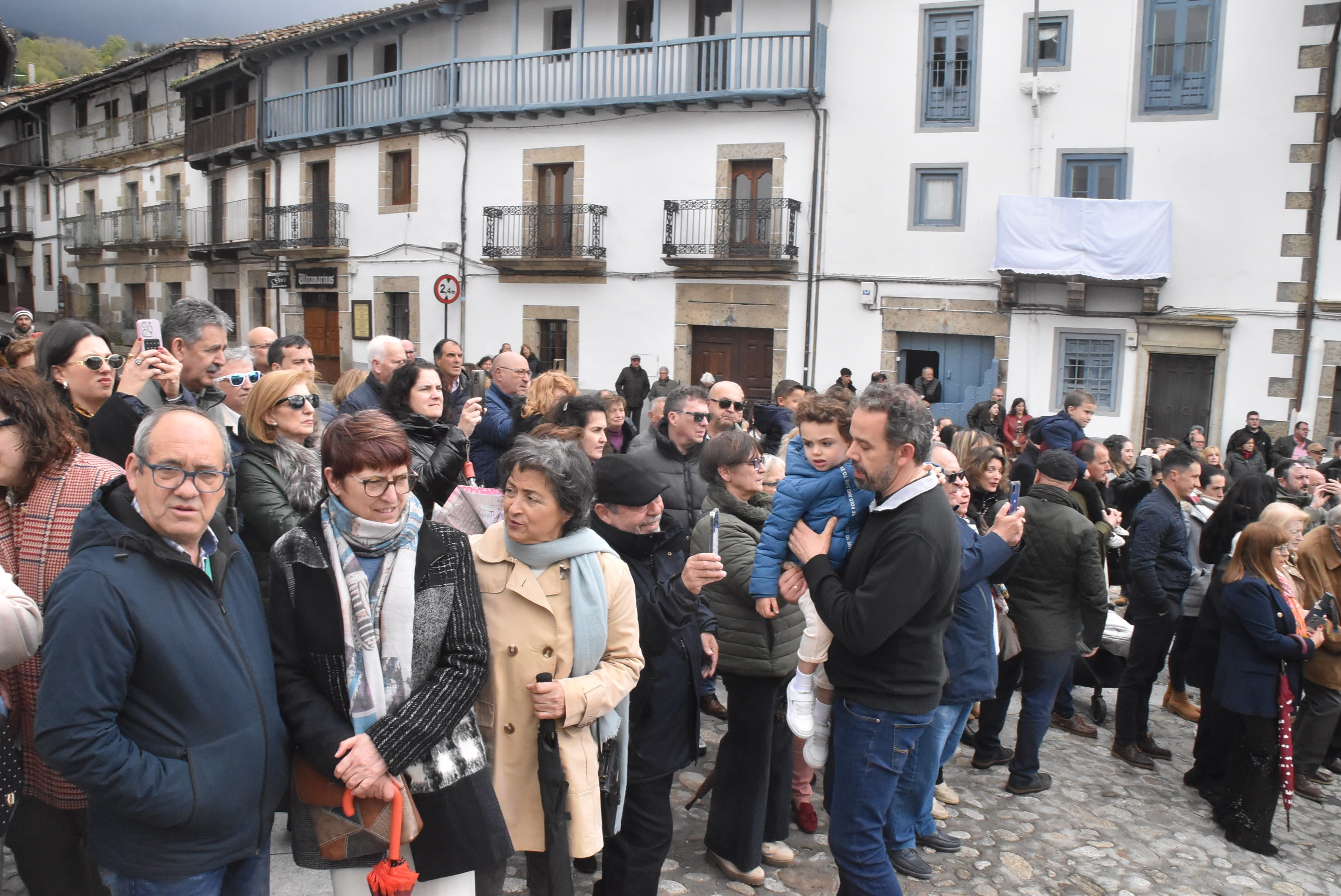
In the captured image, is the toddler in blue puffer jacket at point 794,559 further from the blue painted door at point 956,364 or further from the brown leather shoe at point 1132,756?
the blue painted door at point 956,364

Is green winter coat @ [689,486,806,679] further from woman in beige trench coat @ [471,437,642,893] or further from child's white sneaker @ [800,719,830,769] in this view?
woman in beige trench coat @ [471,437,642,893]

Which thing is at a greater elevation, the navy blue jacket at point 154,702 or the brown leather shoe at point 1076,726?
the navy blue jacket at point 154,702

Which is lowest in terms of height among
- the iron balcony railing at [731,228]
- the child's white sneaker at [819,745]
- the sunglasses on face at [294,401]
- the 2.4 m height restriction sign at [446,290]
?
the child's white sneaker at [819,745]

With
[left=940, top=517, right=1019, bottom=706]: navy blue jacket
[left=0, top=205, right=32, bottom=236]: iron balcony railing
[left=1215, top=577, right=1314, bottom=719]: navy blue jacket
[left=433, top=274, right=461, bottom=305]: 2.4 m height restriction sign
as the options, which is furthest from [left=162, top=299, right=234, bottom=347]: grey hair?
[left=0, top=205, right=32, bottom=236]: iron balcony railing

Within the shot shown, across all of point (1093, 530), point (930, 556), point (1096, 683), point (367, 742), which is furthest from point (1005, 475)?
point (367, 742)

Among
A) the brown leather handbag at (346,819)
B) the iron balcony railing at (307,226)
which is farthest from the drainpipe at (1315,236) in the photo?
the iron balcony railing at (307,226)

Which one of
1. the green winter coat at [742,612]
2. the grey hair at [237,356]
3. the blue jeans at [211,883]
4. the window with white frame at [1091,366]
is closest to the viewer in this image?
the blue jeans at [211,883]

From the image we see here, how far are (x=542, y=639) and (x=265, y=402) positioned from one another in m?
1.48

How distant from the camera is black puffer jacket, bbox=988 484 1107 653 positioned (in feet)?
15.8

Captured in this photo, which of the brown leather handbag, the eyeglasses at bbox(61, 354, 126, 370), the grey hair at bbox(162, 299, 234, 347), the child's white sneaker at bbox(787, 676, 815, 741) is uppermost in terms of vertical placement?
the grey hair at bbox(162, 299, 234, 347)

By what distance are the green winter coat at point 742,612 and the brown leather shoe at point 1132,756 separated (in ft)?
9.18

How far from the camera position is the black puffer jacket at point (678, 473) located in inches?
187

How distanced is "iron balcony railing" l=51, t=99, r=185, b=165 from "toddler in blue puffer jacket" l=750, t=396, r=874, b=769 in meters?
28.6

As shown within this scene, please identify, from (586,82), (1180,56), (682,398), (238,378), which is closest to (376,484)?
(238,378)
